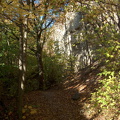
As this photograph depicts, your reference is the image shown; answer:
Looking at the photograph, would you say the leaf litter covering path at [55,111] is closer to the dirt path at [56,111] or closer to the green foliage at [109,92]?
the dirt path at [56,111]

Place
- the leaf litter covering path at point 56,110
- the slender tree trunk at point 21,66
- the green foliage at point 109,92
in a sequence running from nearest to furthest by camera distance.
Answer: the green foliage at point 109,92 < the slender tree trunk at point 21,66 < the leaf litter covering path at point 56,110

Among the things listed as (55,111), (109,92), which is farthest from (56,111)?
(109,92)

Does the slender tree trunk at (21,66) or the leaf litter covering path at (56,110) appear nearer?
the slender tree trunk at (21,66)

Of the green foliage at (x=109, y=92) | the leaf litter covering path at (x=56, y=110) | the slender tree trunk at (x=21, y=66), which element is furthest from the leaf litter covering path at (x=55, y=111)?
the green foliage at (x=109, y=92)

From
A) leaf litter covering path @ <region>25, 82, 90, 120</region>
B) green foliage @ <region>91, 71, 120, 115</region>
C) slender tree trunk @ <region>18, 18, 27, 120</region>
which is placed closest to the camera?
green foliage @ <region>91, 71, 120, 115</region>

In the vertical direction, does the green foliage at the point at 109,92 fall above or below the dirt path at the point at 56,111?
above

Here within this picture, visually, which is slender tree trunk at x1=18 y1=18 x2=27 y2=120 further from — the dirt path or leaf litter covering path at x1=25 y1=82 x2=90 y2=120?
the dirt path

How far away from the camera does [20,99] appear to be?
4.67m

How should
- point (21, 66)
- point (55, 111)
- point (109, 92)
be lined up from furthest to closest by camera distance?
1. point (55, 111)
2. point (21, 66)
3. point (109, 92)

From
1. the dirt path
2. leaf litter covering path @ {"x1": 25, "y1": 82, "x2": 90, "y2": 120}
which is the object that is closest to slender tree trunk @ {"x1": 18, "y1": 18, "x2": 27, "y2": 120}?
leaf litter covering path @ {"x1": 25, "y1": 82, "x2": 90, "y2": 120}

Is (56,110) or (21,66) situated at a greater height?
(21,66)

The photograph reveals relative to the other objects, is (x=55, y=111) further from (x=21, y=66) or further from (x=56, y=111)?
(x=21, y=66)

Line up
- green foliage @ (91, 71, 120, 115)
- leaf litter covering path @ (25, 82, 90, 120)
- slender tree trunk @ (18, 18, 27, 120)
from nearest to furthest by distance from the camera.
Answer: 1. green foliage @ (91, 71, 120, 115)
2. slender tree trunk @ (18, 18, 27, 120)
3. leaf litter covering path @ (25, 82, 90, 120)

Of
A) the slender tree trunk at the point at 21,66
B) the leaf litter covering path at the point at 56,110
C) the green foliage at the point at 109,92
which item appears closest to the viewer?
the green foliage at the point at 109,92
